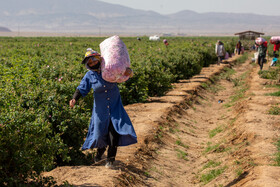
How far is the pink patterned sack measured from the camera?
5480 mm

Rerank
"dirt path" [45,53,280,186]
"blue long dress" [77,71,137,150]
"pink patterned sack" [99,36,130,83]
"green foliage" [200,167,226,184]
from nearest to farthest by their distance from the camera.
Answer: "pink patterned sack" [99,36,130,83] → "blue long dress" [77,71,137,150] → "dirt path" [45,53,280,186] → "green foliage" [200,167,226,184]

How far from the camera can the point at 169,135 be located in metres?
9.20

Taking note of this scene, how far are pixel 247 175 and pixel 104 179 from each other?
236 centimetres

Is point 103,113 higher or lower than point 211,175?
higher

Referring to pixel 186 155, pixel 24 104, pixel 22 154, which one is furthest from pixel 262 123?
pixel 22 154

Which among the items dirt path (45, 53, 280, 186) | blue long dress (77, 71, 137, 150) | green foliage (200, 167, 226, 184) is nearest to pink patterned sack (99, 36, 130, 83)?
blue long dress (77, 71, 137, 150)

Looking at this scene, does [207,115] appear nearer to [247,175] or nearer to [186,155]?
[186,155]

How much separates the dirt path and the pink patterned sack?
139 centimetres

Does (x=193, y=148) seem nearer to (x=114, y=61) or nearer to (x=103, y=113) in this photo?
(x=103, y=113)

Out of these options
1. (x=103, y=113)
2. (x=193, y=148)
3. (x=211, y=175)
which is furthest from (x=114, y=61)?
(x=193, y=148)

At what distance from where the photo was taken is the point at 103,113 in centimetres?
564

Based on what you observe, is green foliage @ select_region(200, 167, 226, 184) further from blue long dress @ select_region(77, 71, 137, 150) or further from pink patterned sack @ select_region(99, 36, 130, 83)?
pink patterned sack @ select_region(99, 36, 130, 83)

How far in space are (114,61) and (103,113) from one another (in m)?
0.77

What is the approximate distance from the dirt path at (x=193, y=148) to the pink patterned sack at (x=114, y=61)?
1.39 metres
